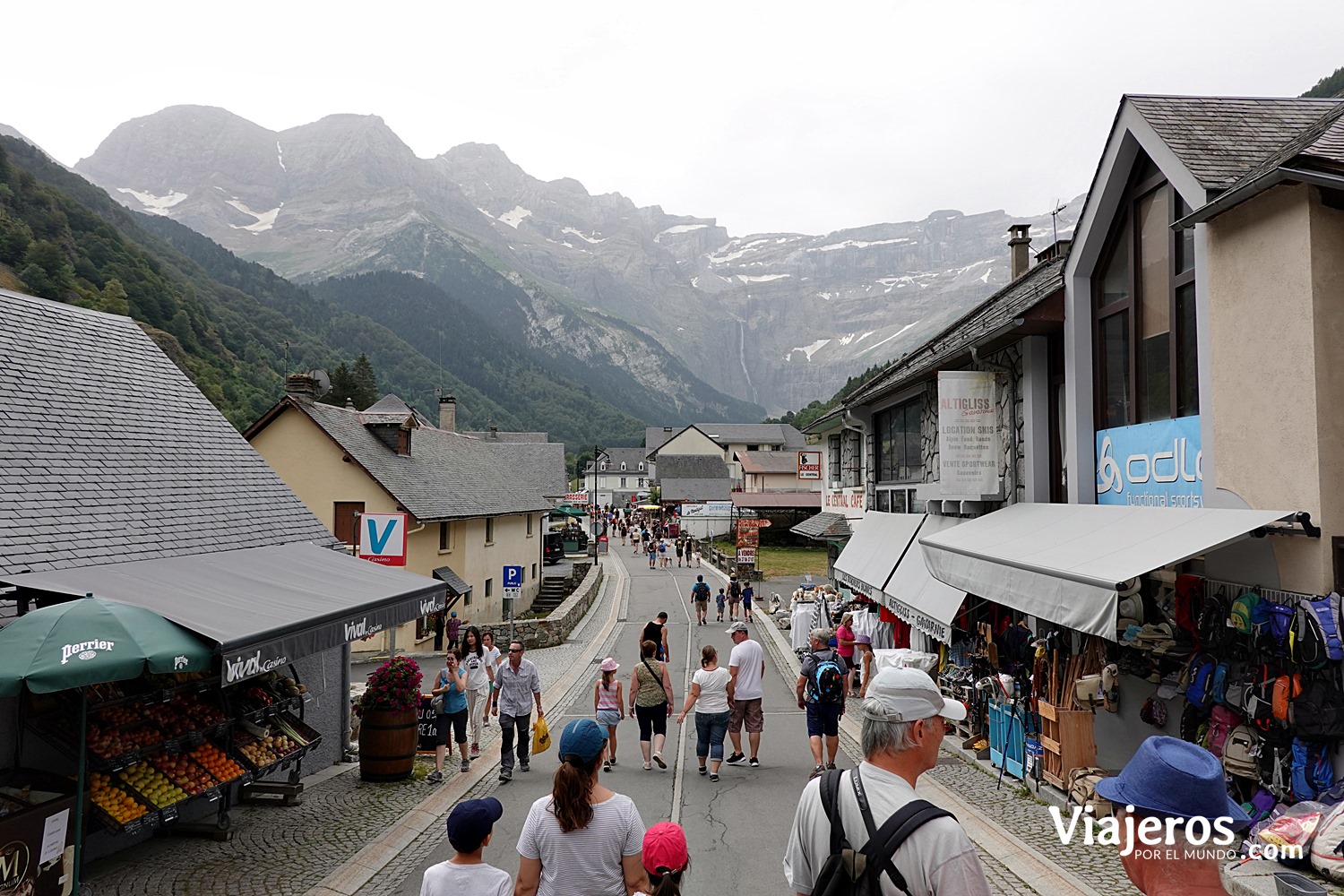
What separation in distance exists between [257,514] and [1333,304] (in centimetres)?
1160

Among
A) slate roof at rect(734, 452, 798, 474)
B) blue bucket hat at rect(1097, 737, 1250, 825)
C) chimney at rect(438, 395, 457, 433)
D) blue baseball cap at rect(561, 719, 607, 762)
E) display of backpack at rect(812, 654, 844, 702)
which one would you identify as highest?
chimney at rect(438, 395, 457, 433)

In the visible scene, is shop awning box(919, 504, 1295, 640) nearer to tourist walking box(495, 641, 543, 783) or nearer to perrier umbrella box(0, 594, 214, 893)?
tourist walking box(495, 641, 543, 783)

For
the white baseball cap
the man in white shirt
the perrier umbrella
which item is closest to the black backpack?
the white baseball cap

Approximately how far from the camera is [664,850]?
12.7 ft

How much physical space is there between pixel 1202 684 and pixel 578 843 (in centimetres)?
563

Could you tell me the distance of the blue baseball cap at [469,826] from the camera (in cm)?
399

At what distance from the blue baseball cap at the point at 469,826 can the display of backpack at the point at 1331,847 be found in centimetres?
558

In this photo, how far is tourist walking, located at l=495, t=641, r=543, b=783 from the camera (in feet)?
33.4

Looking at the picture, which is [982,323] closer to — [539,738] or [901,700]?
[539,738]

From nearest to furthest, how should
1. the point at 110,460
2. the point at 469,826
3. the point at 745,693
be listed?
the point at 469,826 < the point at 110,460 < the point at 745,693

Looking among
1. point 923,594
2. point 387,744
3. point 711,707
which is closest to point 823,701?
point 711,707

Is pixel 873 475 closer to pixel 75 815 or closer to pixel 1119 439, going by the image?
pixel 1119 439

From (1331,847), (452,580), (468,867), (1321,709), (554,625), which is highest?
(1321,709)

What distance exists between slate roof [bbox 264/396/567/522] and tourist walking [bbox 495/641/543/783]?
16386mm
